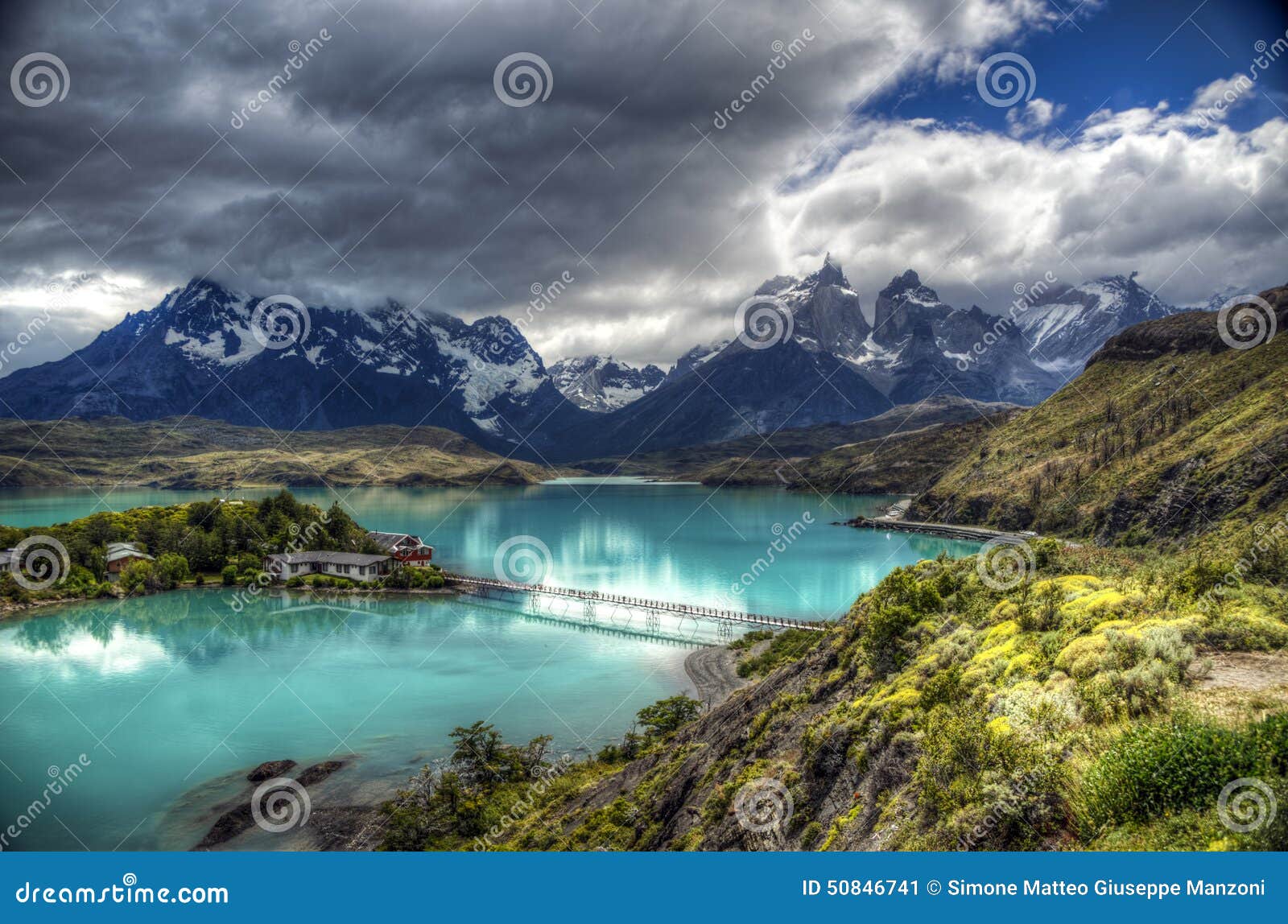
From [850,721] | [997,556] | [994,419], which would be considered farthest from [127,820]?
[994,419]

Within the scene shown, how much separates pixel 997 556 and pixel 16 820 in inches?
1348

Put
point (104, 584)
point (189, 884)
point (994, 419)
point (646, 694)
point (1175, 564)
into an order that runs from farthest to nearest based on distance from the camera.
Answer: point (994, 419)
point (104, 584)
point (646, 694)
point (1175, 564)
point (189, 884)

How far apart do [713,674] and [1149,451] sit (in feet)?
224

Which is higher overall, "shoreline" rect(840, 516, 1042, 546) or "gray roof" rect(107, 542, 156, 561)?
"shoreline" rect(840, 516, 1042, 546)

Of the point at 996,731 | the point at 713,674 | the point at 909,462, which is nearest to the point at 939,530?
the point at 909,462

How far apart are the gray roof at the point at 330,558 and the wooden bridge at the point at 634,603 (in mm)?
7364

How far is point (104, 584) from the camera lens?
201 feet

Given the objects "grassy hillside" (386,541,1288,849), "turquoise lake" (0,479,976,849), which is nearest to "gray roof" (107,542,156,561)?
"turquoise lake" (0,479,976,849)

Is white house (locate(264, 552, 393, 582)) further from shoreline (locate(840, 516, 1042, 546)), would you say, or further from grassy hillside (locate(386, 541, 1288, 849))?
shoreline (locate(840, 516, 1042, 546))

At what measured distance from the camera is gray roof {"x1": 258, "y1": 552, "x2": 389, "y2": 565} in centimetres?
6850

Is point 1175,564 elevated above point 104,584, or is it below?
below

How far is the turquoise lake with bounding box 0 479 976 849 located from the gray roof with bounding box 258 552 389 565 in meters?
5.37

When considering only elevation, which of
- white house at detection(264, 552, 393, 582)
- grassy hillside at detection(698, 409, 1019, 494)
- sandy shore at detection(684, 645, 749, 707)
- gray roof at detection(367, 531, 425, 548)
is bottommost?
sandy shore at detection(684, 645, 749, 707)

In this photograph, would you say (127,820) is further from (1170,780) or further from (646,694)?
(1170,780)
